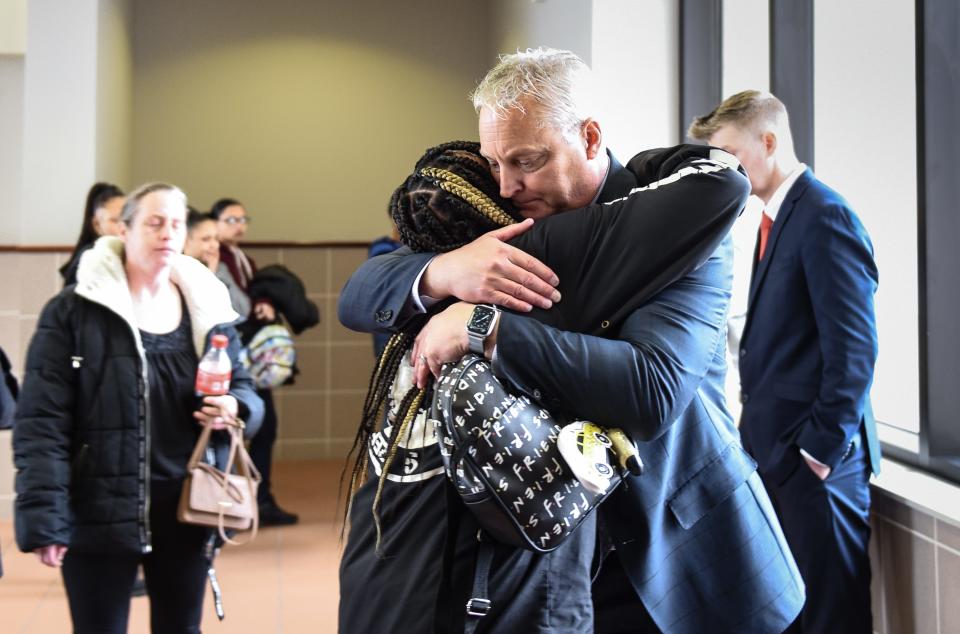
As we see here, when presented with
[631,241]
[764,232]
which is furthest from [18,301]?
[631,241]

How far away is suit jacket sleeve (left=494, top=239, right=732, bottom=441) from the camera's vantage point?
1173 mm

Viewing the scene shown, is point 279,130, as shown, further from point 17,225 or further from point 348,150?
point 17,225

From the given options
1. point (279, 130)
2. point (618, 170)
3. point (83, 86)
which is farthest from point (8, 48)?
point (618, 170)

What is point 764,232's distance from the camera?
2834mm

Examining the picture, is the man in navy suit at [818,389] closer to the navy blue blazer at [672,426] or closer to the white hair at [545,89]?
the navy blue blazer at [672,426]

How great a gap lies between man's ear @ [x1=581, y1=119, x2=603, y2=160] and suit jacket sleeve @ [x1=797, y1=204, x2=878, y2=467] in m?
1.29

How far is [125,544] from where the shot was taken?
236 cm

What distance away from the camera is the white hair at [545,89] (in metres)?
1.27

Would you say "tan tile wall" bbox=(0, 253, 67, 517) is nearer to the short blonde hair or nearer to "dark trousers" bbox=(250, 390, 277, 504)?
"dark trousers" bbox=(250, 390, 277, 504)

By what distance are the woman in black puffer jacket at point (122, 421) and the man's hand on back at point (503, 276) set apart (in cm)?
139

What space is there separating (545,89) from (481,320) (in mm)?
309

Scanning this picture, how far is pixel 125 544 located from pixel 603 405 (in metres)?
1.60

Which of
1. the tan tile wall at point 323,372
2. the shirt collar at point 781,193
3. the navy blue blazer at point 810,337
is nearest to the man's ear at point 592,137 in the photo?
the navy blue blazer at point 810,337

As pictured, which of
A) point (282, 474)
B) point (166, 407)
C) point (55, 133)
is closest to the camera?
point (166, 407)
